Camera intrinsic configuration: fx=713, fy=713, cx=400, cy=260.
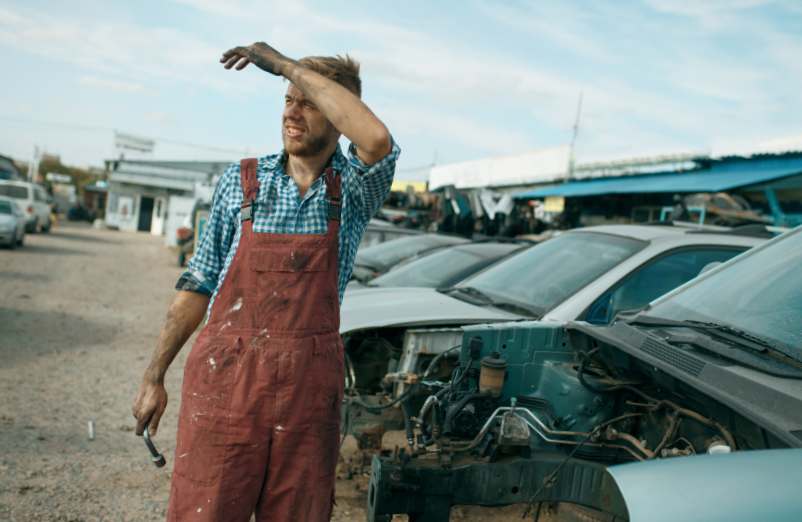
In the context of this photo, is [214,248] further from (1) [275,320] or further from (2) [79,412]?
(2) [79,412]

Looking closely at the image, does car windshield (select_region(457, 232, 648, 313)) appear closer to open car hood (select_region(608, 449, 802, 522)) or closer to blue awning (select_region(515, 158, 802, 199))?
open car hood (select_region(608, 449, 802, 522))

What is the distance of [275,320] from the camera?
212cm

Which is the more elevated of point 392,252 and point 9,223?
point 392,252

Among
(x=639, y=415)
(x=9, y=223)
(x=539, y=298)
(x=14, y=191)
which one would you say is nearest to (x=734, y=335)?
(x=639, y=415)

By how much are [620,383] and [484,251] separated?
4045mm

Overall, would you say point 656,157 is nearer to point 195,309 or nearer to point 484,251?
point 484,251

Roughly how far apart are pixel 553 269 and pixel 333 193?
2.96m

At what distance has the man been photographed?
2092mm

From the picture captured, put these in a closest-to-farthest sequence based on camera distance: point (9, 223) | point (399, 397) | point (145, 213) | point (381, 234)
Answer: point (399, 397) < point (381, 234) < point (9, 223) < point (145, 213)

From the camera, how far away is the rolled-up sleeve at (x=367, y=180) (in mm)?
2254

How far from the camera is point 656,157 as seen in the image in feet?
45.3

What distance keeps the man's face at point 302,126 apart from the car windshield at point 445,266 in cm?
401

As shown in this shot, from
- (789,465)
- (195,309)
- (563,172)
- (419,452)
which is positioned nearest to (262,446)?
(195,309)

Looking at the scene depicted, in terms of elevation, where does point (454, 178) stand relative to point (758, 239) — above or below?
above
